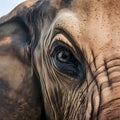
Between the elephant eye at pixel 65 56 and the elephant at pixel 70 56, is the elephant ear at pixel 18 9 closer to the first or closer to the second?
the elephant at pixel 70 56

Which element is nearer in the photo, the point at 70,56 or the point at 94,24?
the point at 94,24

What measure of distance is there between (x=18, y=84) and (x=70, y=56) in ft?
2.85

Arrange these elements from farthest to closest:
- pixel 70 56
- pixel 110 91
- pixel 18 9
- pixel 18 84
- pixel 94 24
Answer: pixel 18 9
pixel 18 84
pixel 70 56
pixel 94 24
pixel 110 91

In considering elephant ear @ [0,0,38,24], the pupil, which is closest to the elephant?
the pupil

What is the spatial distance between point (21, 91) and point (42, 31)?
0.55 meters

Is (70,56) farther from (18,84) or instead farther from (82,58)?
(18,84)

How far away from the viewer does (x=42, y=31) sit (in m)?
4.52

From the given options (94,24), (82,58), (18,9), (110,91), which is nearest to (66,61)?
(82,58)

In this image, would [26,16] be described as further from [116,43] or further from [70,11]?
[116,43]

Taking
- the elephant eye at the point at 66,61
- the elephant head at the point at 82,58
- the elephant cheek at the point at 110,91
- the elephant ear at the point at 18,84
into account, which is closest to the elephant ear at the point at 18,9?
the elephant ear at the point at 18,84

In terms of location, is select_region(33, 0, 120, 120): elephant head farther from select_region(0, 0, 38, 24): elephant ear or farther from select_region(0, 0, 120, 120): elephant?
select_region(0, 0, 38, 24): elephant ear

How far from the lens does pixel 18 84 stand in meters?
4.71

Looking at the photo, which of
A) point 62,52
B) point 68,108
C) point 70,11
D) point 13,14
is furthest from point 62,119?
point 13,14

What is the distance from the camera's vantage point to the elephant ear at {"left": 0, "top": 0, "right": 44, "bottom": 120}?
4676 mm
